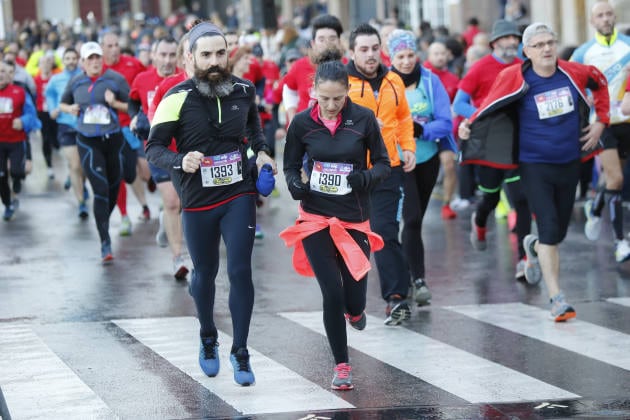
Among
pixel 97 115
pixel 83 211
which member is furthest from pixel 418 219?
pixel 83 211

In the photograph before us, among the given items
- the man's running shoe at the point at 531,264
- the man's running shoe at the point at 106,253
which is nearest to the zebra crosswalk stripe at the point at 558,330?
the man's running shoe at the point at 531,264

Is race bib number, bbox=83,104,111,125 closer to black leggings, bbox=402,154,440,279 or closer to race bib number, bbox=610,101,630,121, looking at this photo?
black leggings, bbox=402,154,440,279

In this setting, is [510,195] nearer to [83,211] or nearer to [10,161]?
[83,211]

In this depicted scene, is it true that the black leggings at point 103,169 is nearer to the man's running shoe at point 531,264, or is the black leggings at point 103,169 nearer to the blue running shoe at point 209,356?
the man's running shoe at point 531,264

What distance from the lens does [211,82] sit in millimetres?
7949

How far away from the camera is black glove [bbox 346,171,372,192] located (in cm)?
795

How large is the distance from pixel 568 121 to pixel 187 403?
367cm

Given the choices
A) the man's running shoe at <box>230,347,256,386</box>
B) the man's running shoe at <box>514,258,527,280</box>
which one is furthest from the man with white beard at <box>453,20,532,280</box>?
the man's running shoe at <box>230,347,256,386</box>

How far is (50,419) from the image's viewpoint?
7.20 m

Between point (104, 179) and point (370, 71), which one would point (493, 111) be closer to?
point (370, 71)

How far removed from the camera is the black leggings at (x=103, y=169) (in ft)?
43.1

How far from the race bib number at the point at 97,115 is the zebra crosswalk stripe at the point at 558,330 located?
4426 millimetres

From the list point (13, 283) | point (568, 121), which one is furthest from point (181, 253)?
point (568, 121)

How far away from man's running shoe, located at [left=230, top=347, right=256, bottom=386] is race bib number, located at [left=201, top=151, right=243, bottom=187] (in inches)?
37.0
